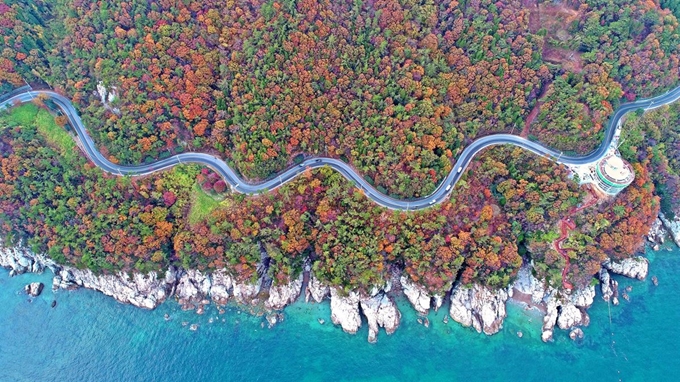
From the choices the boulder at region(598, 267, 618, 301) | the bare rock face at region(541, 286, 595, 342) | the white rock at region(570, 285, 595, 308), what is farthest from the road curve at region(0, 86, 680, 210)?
the bare rock face at region(541, 286, 595, 342)

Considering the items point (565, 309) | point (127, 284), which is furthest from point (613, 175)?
point (127, 284)

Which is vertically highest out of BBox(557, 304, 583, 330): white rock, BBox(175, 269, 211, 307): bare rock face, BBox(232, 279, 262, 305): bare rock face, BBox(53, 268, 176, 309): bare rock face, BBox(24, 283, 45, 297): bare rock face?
BBox(557, 304, 583, 330): white rock

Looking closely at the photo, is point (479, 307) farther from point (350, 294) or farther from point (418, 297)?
point (350, 294)

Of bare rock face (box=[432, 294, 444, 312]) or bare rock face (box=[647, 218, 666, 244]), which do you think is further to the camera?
bare rock face (box=[647, 218, 666, 244])

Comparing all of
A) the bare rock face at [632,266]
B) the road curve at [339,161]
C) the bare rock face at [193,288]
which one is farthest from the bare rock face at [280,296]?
the bare rock face at [632,266]

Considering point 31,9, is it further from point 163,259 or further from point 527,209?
point 527,209

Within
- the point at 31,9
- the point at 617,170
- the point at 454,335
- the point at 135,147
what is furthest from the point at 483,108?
the point at 31,9

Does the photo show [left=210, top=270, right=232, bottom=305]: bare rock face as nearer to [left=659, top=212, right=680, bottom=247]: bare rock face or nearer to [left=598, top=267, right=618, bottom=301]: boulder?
[left=598, top=267, right=618, bottom=301]: boulder
